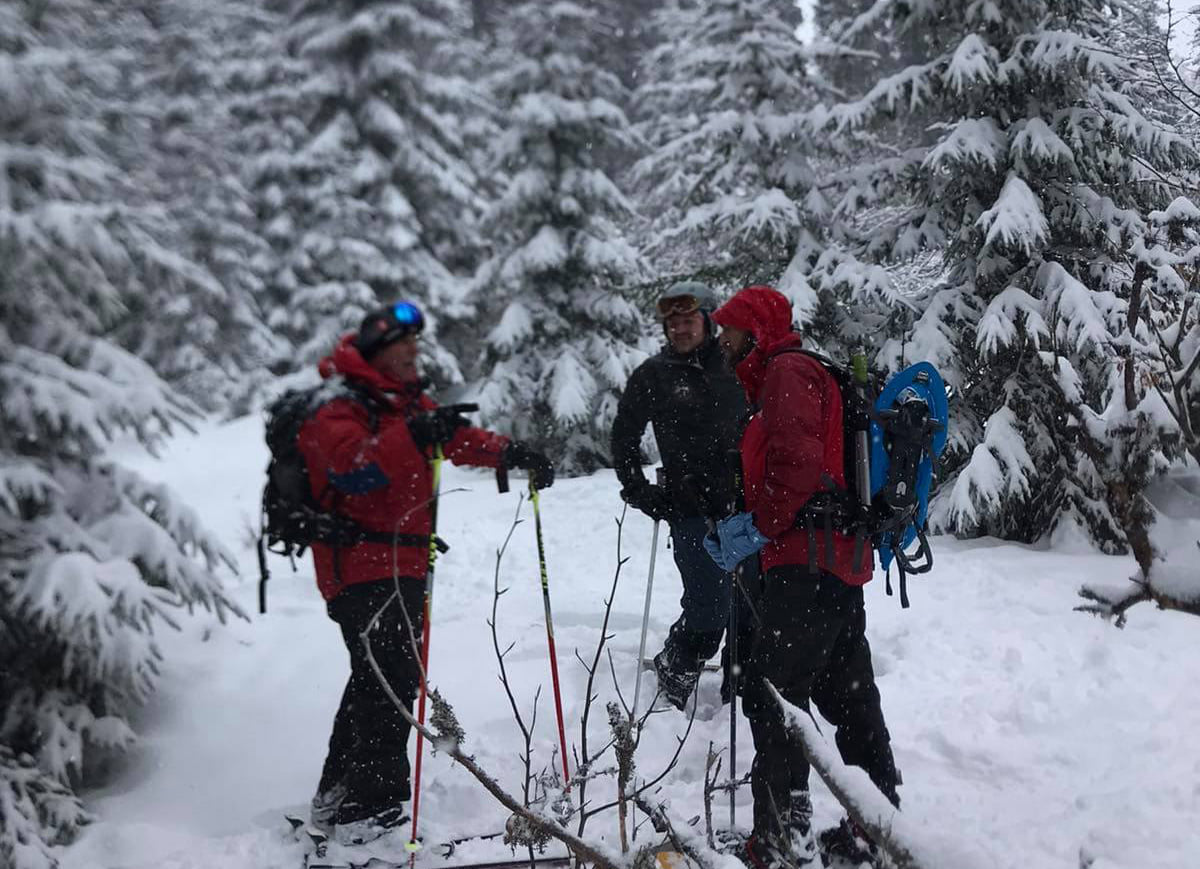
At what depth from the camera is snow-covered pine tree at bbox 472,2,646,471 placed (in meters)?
12.8

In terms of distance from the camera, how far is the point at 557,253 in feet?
42.2

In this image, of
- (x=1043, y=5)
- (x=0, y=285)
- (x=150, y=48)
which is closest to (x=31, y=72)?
(x=0, y=285)

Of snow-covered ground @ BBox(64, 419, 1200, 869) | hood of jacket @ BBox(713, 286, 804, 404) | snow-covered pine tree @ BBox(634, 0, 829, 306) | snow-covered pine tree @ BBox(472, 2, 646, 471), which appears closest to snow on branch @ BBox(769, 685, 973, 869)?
snow-covered ground @ BBox(64, 419, 1200, 869)

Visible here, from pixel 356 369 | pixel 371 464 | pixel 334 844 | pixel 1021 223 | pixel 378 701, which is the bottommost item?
pixel 334 844

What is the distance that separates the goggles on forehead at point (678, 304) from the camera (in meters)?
4.62

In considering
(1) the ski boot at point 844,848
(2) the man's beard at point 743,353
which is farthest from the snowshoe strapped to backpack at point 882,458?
(1) the ski boot at point 844,848

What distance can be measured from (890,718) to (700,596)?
1307 mm

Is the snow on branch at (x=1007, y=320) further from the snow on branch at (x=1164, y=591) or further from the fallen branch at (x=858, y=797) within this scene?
the fallen branch at (x=858, y=797)

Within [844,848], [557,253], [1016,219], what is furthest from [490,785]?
[557,253]

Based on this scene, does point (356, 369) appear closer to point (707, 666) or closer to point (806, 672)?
point (806, 672)

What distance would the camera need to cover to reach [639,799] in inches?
86.3

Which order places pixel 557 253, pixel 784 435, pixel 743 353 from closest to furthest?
pixel 784 435, pixel 743 353, pixel 557 253

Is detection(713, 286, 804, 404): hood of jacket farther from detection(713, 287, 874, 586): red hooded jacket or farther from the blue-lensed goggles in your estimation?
the blue-lensed goggles

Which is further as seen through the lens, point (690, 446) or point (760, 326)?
point (690, 446)
